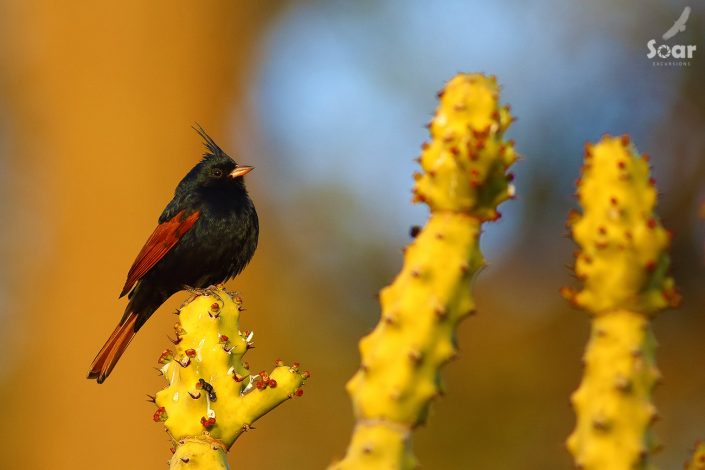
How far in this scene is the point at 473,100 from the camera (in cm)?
263

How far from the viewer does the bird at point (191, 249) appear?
277 inches

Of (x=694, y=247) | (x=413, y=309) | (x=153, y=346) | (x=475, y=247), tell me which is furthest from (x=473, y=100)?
(x=694, y=247)

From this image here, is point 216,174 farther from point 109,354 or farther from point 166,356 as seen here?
point 166,356

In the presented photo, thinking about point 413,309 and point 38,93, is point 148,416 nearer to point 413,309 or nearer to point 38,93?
point 38,93

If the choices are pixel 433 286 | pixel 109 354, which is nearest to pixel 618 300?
pixel 433 286

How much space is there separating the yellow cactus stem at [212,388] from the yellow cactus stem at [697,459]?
3.75 feet

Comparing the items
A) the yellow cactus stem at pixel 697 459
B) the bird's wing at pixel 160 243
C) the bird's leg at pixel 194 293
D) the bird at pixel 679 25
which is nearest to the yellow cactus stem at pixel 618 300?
the yellow cactus stem at pixel 697 459

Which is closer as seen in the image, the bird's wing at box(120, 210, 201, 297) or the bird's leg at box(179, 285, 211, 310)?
the bird's leg at box(179, 285, 211, 310)

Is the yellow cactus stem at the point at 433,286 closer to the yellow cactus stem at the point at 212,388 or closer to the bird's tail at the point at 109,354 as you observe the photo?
the yellow cactus stem at the point at 212,388

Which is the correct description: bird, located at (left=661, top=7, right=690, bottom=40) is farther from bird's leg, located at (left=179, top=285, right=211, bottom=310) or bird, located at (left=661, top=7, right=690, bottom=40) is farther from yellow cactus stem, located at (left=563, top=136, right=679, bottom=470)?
yellow cactus stem, located at (left=563, top=136, right=679, bottom=470)

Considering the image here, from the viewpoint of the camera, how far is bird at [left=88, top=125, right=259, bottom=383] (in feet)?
23.1

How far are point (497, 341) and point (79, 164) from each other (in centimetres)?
535

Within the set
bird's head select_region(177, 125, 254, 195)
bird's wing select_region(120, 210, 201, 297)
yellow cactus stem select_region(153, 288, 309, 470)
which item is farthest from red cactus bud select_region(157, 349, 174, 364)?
bird's head select_region(177, 125, 254, 195)

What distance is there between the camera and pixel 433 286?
8.38ft
